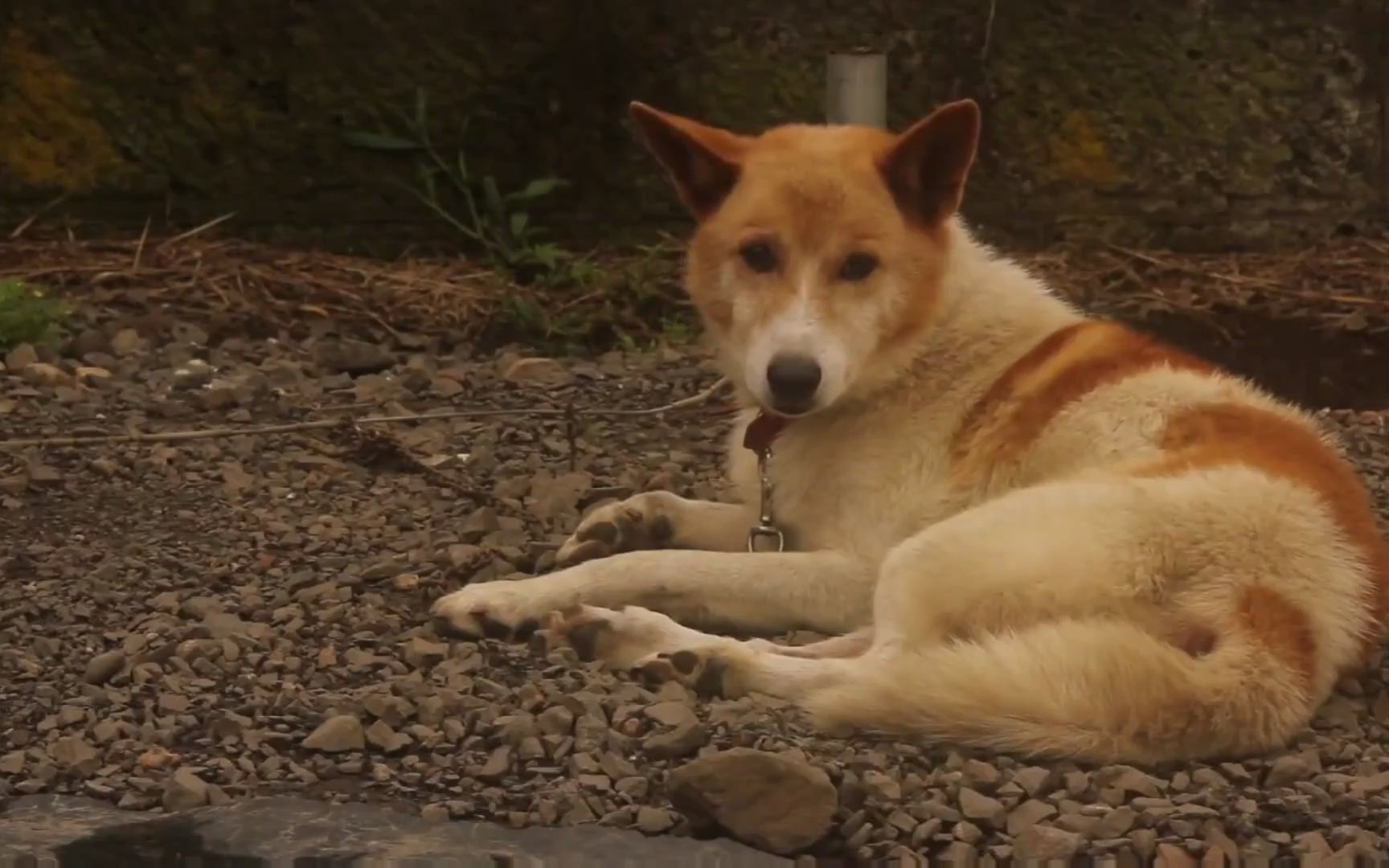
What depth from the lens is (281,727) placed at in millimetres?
2855

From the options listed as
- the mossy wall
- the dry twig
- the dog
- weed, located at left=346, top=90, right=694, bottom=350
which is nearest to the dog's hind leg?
the dog

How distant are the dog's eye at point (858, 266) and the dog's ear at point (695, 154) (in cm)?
34

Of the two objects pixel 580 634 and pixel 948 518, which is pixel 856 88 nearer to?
pixel 948 518

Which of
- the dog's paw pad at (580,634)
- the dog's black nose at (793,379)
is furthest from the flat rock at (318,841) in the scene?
the dog's black nose at (793,379)

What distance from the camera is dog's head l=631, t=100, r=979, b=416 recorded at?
3.34 meters

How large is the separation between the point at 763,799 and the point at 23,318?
11.7 feet

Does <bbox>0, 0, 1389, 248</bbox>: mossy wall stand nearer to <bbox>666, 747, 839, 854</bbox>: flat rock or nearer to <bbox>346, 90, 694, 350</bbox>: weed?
<bbox>346, 90, 694, 350</bbox>: weed

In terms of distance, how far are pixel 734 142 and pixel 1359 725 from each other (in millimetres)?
1677

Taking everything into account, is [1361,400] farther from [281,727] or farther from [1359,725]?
[281,727]

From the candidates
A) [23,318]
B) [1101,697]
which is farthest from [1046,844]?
[23,318]

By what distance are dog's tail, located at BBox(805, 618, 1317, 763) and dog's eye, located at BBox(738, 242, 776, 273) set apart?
0.99 m

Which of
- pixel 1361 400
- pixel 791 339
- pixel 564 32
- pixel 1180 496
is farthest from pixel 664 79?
pixel 1180 496

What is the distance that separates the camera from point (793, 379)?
3270mm

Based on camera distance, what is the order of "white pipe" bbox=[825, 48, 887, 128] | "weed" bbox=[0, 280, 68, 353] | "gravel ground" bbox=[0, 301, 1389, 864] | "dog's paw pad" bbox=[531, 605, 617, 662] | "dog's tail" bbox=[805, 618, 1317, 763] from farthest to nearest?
1. "weed" bbox=[0, 280, 68, 353]
2. "white pipe" bbox=[825, 48, 887, 128]
3. "dog's paw pad" bbox=[531, 605, 617, 662]
4. "dog's tail" bbox=[805, 618, 1317, 763]
5. "gravel ground" bbox=[0, 301, 1389, 864]
